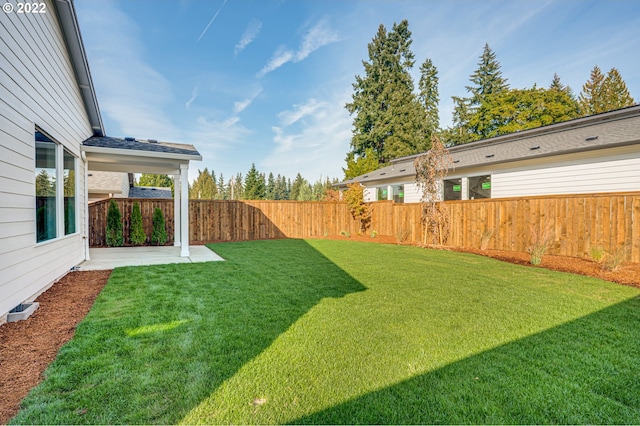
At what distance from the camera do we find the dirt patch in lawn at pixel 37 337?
204 centimetres

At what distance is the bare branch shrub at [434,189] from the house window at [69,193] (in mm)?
9039

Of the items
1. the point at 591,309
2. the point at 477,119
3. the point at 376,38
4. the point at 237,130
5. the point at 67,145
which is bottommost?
the point at 591,309

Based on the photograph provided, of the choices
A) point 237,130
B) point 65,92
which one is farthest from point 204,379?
point 237,130

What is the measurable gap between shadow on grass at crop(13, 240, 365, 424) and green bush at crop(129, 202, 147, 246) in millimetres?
5031

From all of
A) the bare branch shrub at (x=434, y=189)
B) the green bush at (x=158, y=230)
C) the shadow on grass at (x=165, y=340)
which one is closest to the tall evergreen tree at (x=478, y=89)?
the bare branch shrub at (x=434, y=189)

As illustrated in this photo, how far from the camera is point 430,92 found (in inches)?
1081

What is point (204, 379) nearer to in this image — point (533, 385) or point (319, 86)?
point (533, 385)

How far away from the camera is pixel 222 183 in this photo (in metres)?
61.3

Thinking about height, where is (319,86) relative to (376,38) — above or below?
below

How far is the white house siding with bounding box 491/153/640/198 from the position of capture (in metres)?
7.37

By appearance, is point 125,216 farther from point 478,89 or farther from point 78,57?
point 478,89

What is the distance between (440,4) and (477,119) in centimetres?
1739

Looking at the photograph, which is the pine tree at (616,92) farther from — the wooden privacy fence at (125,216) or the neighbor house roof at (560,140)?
the wooden privacy fence at (125,216)
